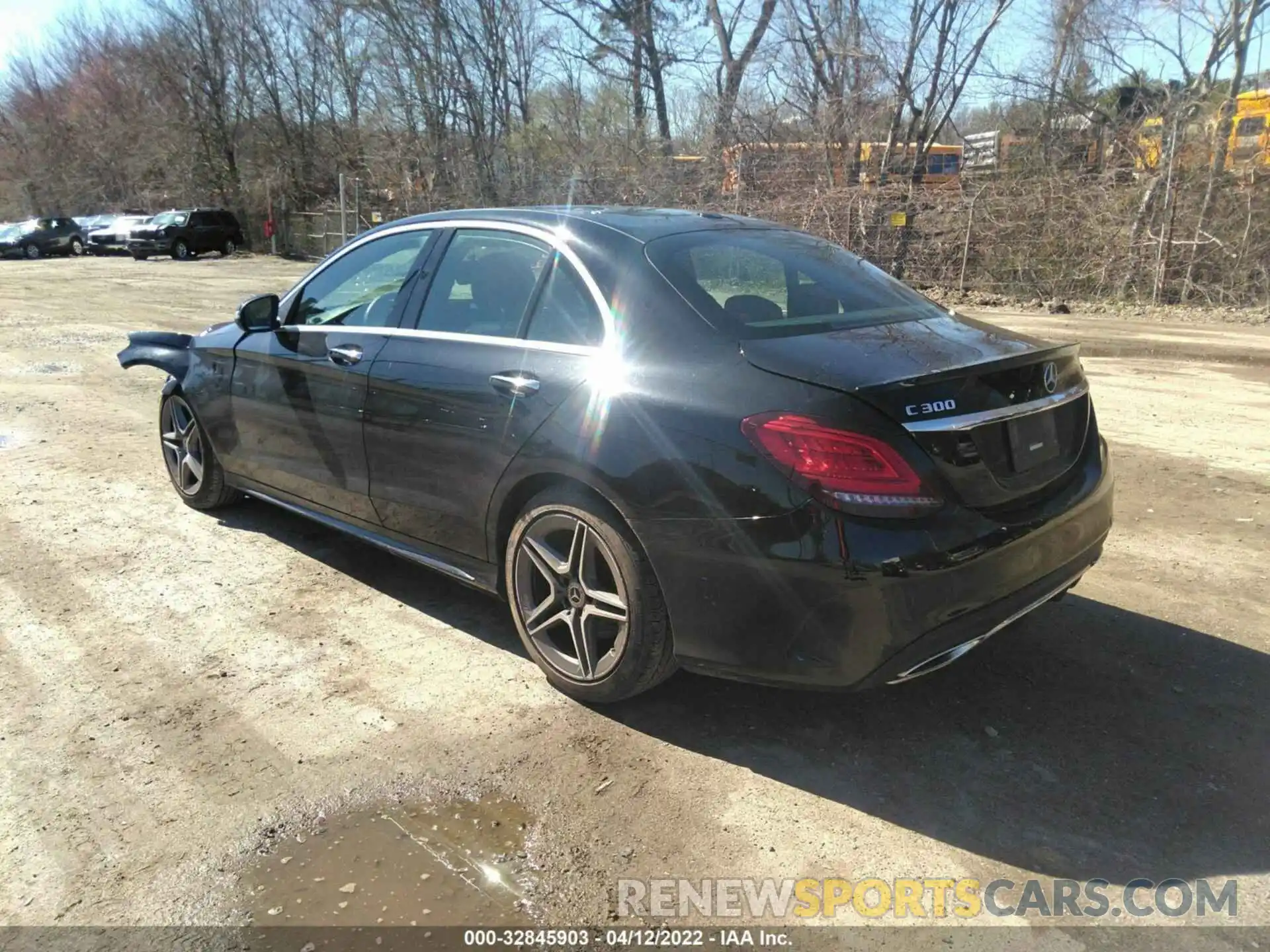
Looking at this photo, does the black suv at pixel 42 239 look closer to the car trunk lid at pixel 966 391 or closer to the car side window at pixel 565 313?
the car side window at pixel 565 313

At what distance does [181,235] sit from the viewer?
32.4 metres

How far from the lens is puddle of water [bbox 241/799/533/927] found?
2.36m

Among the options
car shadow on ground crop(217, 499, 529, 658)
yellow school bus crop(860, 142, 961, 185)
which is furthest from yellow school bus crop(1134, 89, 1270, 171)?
car shadow on ground crop(217, 499, 529, 658)

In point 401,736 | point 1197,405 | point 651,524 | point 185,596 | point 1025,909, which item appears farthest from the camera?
point 1197,405

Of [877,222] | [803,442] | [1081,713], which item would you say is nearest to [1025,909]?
[1081,713]

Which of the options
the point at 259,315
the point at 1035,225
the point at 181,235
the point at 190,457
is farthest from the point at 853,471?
the point at 181,235

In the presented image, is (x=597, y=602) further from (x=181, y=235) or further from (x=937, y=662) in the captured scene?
(x=181, y=235)

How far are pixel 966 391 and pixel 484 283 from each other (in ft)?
6.34

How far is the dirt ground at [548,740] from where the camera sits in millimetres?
2537

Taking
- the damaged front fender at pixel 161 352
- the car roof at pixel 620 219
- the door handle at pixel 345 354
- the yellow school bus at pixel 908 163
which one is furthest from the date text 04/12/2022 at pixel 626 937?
the yellow school bus at pixel 908 163

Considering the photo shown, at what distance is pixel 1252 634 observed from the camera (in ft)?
12.4

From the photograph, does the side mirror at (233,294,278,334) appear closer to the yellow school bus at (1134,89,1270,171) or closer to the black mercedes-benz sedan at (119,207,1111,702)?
the black mercedes-benz sedan at (119,207,1111,702)

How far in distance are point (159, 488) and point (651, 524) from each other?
4254mm

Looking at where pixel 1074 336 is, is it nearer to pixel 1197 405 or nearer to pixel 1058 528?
pixel 1197 405
